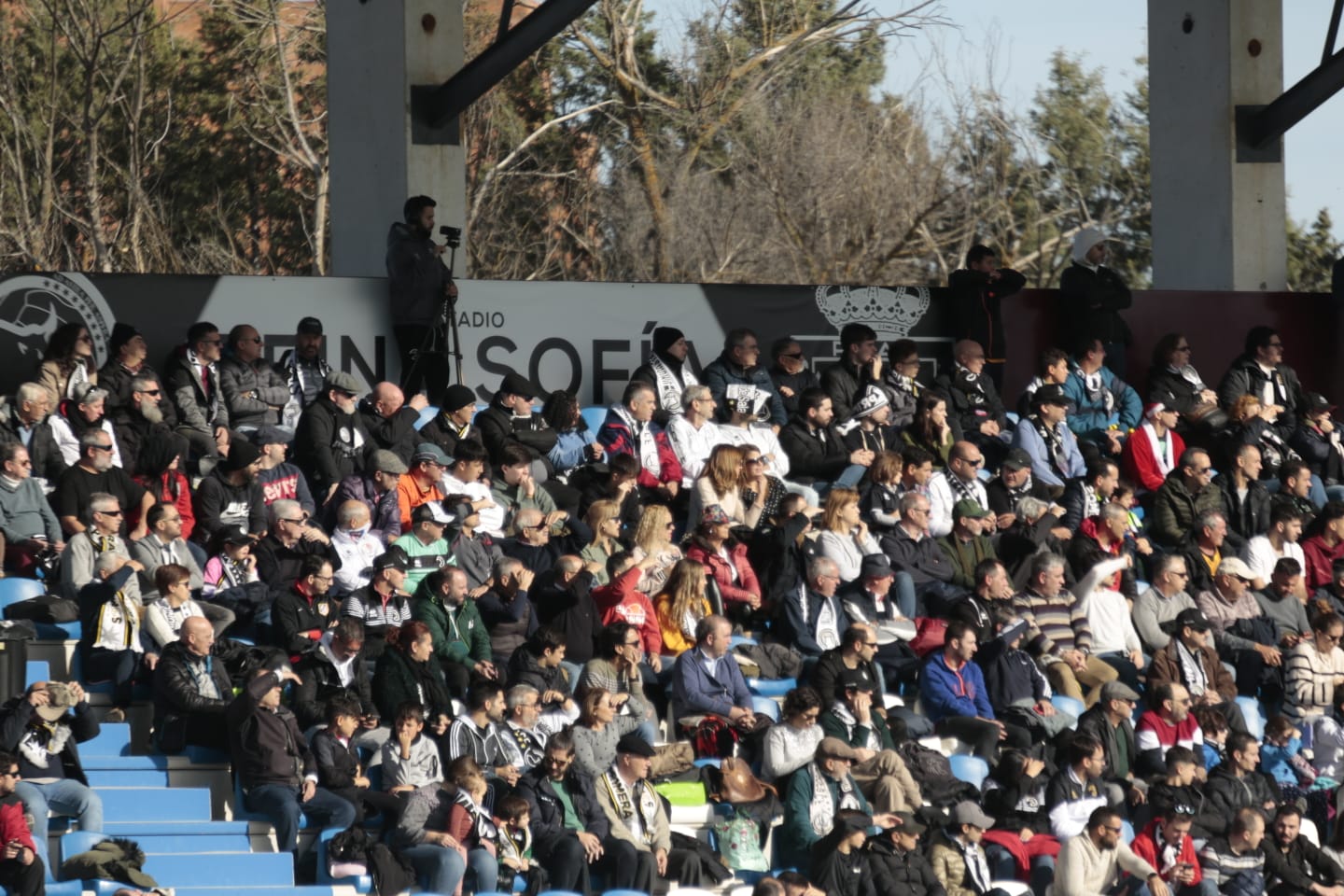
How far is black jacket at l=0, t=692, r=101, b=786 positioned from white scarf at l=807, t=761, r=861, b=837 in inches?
139

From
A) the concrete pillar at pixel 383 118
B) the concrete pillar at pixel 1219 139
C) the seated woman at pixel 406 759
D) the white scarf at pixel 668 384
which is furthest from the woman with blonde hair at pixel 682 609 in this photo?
the concrete pillar at pixel 1219 139

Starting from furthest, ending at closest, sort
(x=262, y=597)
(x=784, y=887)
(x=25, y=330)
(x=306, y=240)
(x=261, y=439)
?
(x=306, y=240) < (x=25, y=330) < (x=261, y=439) < (x=262, y=597) < (x=784, y=887)

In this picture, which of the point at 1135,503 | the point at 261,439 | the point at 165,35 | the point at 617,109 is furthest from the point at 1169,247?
the point at 165,35

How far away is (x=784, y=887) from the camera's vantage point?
427 inches

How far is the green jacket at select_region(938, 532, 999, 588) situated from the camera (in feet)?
45.4

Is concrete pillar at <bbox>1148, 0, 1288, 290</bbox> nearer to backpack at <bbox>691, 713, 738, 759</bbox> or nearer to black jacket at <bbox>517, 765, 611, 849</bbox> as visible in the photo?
backpack at <bbox>691, 713, 738, 759</bbox>

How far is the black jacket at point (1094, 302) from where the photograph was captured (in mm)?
16766

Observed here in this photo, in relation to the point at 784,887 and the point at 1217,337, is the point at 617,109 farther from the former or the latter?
the point at 784,887

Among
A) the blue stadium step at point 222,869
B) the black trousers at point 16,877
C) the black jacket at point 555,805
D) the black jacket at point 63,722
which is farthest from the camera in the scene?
the black jacket at point 555,805

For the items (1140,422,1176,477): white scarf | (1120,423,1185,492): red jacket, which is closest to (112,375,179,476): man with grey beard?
(1120,423,1185,492): red jacket

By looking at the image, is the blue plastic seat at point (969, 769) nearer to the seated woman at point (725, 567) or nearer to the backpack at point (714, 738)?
the backpack at point (714, 738)

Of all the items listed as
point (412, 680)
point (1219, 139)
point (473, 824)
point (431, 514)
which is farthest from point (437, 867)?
point (1219, 139)

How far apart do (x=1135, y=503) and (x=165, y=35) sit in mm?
19909

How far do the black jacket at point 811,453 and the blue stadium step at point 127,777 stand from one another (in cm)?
535
